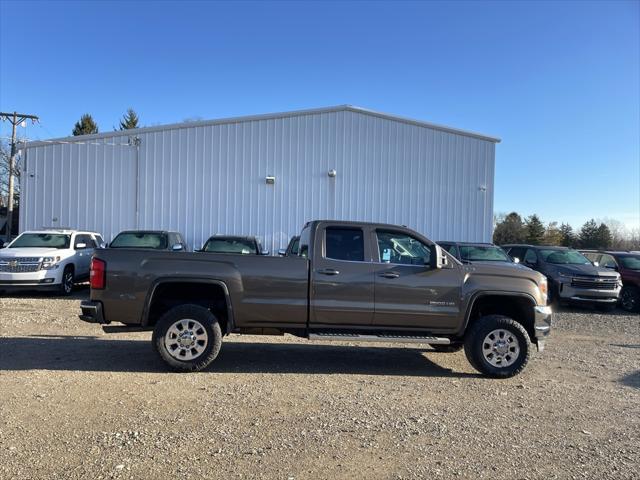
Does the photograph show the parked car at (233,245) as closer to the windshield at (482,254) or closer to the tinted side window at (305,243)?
the windshield at (482,254)

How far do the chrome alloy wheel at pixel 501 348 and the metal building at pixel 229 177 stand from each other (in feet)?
39.8

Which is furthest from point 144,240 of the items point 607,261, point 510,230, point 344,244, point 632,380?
point 510,230

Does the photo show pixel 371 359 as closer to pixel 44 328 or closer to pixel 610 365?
pixel 610 365

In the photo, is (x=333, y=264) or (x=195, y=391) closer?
(x=195, y=391)

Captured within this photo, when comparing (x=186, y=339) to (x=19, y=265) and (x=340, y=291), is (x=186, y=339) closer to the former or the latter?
(x=340, y=291)

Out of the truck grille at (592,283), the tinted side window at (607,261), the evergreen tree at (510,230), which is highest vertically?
the evergreen tree at (510,230)

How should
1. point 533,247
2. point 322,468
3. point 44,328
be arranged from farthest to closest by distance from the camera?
point 533,247
point 44,328
point 322,468

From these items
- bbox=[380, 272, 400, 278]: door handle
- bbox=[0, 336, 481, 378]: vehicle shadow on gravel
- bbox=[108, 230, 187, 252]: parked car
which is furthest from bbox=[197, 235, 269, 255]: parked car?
bbox=[380, 272, 400, 278]: door handle

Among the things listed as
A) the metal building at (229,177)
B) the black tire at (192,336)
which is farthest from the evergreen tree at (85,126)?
the black tire at (192,336)

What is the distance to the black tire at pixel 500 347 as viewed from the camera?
636 cm

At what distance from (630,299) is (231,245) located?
427 inches

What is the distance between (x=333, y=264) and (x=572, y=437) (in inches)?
123

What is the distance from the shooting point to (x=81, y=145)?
18.1m

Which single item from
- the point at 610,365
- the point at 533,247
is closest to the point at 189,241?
the point at 533,247
